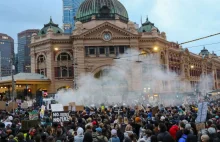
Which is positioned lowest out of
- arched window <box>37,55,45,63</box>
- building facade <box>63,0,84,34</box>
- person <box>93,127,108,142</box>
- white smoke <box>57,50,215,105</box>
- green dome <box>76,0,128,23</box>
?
person <box>93,127,108,142</box>

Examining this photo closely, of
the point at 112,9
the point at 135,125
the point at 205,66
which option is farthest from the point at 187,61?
the point at 135,125

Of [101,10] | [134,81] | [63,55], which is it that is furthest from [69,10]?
[134,81]

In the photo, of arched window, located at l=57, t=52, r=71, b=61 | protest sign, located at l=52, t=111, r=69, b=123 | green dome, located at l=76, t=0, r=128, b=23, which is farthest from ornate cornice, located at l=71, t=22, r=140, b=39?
protest sign, located at l=52, t=111, r=69, b=123

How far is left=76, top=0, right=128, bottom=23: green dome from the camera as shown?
5991 centimetres

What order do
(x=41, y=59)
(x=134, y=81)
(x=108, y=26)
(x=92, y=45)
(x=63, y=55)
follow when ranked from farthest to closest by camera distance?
(x=41, y=59), (x=63, y=55), (x=92, y=45), (x=108, y=26), (x=134, y=81)

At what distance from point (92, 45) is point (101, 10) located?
910cm

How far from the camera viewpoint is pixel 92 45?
54.2 meters

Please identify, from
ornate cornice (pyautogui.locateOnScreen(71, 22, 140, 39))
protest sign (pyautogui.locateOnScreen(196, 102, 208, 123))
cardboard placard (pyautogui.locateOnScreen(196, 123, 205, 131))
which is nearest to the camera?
cardboard placard (pyautogui.locateOnScreen(196, 123, 205, 131))

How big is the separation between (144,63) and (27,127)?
40.1 meters

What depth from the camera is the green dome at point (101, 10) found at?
2359 inches

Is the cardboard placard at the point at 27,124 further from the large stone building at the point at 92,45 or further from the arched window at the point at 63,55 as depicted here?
the arched window at the point at 63,55

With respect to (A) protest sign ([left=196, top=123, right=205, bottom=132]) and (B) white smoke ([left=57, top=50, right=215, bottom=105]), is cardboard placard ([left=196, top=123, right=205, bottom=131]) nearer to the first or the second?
(A) protest sign ([left=196, top=123, right=205, bottom=132])

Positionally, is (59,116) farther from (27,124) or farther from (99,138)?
(99,138)

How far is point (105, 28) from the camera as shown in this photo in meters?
54.2
